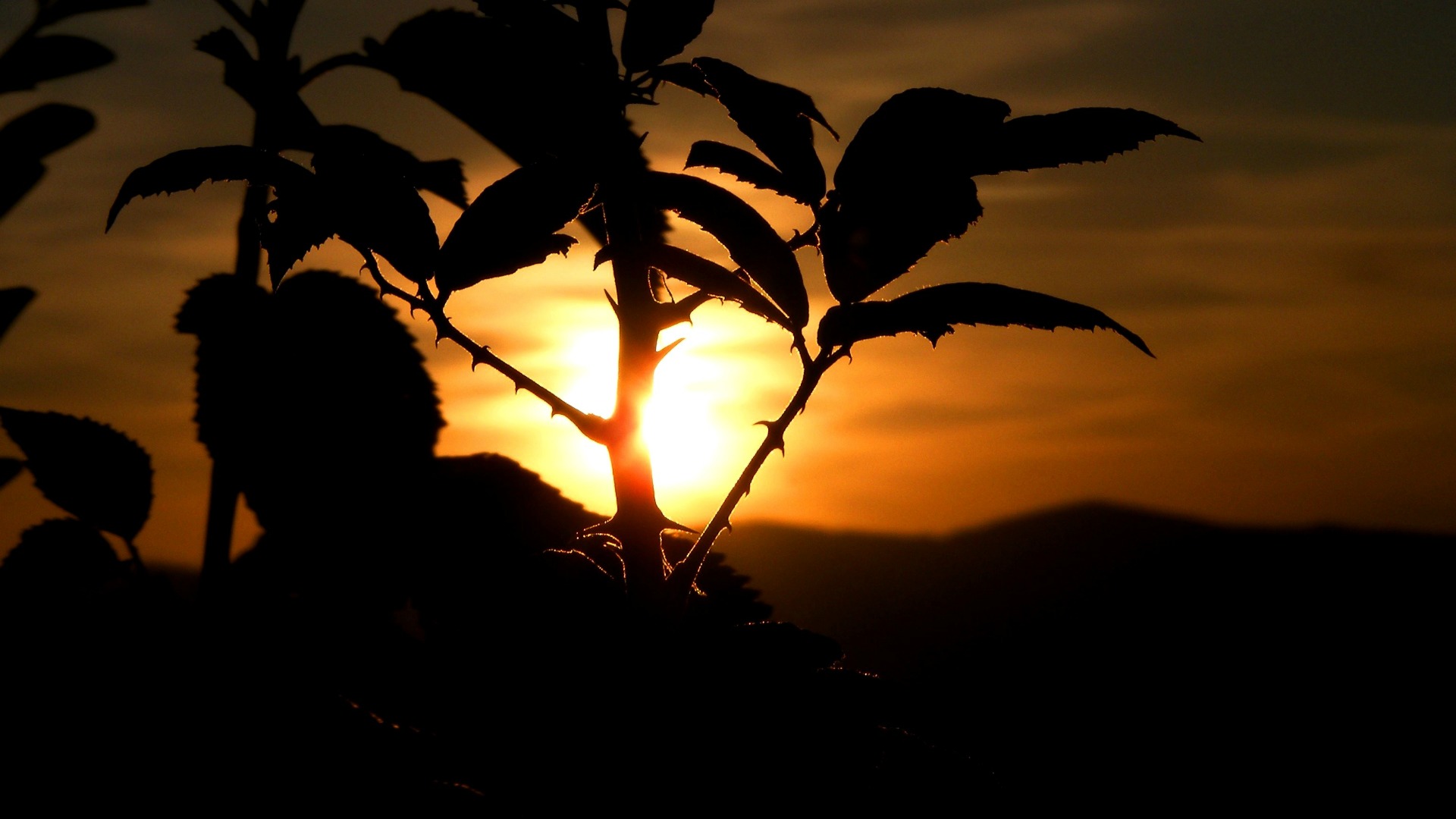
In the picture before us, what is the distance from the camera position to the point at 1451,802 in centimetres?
306

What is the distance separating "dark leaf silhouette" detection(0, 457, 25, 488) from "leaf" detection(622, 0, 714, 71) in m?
1.21

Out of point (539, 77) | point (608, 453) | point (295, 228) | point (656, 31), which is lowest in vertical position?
point (608, 453)

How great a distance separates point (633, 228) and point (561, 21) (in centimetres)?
24

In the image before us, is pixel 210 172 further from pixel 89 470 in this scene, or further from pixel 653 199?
pixel 89 470

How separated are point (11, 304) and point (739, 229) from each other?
124 centimetres

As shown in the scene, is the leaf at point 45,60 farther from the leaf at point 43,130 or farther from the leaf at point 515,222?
the leaf at point 515,222

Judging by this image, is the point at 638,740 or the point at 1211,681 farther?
the point at 1211,681

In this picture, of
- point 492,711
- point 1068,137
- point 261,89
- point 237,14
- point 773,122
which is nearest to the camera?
point 1068,137

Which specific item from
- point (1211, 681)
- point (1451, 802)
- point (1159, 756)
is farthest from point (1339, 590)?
point (1159, 756)

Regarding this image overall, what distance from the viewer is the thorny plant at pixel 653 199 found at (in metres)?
1.12

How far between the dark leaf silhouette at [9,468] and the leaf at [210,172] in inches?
33.0

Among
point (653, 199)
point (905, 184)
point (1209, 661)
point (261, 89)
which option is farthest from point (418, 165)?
point (1209, 661)

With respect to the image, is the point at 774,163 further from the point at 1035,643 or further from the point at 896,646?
the point at 896,646

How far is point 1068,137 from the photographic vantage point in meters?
1.10
